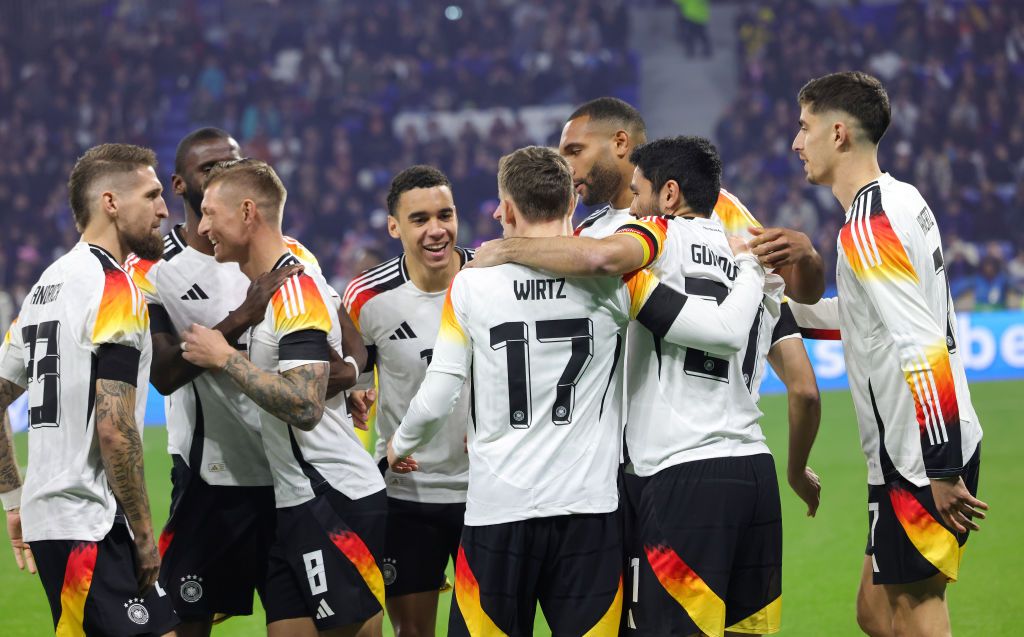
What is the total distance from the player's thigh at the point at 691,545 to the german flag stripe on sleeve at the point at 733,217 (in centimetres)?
122

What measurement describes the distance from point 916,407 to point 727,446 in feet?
2.10

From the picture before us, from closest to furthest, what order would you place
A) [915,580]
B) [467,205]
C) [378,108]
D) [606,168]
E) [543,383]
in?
[543,383] → [915,580] → [606,168] → [467,205] → [378,108]

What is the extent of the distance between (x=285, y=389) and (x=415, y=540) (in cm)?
122

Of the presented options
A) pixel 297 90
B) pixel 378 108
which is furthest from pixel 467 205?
pixel 297 90

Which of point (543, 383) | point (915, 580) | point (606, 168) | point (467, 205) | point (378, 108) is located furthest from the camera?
point (378, 108)

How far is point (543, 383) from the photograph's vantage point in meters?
3.69

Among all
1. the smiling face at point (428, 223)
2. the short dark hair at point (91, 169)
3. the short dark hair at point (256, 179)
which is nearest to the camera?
the short dark hair at point (91, 169)

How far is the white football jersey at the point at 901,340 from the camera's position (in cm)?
373

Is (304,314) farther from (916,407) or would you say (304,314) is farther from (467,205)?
(467,205)

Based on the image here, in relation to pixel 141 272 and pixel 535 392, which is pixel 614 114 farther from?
pixel 141 272

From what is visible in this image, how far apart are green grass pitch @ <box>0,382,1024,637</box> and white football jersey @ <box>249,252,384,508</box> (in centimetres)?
248

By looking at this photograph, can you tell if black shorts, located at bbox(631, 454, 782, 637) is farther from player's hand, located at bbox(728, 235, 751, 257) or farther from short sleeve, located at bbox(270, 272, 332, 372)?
short sleeve, located at bbox(270, 272, 332, 372)

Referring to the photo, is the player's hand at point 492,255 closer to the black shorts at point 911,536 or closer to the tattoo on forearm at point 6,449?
the black shorts at point 911,536

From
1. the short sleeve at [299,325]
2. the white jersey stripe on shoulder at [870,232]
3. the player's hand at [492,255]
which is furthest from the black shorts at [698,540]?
the short sleeve at [299,325]
